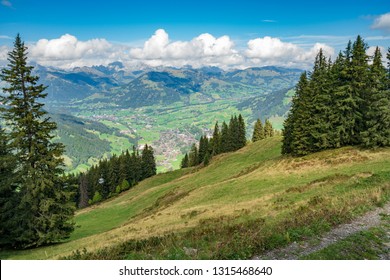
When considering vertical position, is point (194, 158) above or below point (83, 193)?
above

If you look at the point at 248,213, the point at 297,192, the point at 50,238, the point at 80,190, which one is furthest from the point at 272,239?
the point at 80,190

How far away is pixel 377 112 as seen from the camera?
42375 mm

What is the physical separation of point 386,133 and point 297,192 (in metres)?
25.9

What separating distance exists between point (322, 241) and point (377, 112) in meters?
38.8

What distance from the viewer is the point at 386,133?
42500mm

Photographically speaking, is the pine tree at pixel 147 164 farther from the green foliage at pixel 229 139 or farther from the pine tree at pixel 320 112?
the pine tree at pixel 320 112

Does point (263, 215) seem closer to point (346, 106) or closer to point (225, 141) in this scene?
point (346, 106)

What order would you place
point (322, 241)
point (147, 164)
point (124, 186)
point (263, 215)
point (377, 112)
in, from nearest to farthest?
point (322, 241) < point (263, 215) < point (377, 112) < point (124, 186) < point (147, 164)

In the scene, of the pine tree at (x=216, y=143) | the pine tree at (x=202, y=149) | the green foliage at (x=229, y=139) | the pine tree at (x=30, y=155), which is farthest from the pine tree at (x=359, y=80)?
the pine tree at (x=202, y=149)

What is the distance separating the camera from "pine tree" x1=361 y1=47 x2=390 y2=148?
137ft

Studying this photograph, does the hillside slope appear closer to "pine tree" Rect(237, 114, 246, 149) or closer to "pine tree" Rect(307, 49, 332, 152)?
"pine tree" Rect(307, 49, 332, 152)

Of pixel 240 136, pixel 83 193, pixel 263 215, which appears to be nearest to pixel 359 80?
pixel 263 215

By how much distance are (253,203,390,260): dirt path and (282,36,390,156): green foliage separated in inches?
1326

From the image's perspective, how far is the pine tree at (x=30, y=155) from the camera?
26.4m
